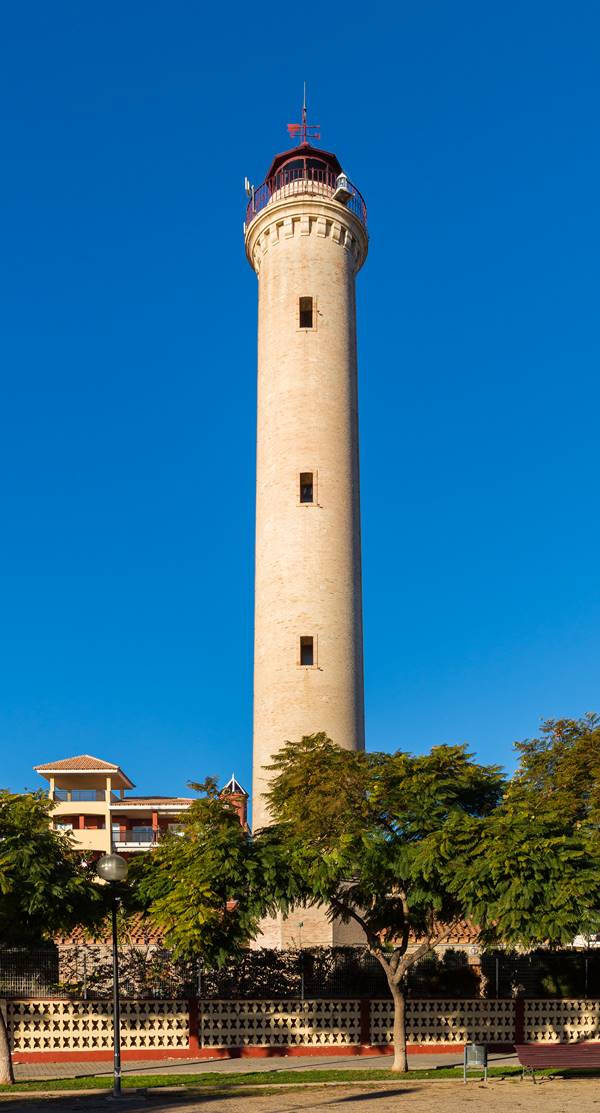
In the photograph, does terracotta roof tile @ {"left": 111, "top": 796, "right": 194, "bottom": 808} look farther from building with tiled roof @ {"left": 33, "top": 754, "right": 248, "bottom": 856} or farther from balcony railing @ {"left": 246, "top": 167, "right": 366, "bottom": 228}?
balcony railing @ {"left": 246, "top": 167, "right": 366, "bottom": 228}

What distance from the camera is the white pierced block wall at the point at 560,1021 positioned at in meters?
29.0

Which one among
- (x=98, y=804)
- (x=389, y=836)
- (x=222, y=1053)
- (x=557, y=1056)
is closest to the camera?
(x=557, y=1056)

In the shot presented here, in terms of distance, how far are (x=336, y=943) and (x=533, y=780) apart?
8.21m

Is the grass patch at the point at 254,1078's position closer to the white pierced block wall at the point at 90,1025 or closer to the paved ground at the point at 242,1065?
the paved ground at the point at 242,1065

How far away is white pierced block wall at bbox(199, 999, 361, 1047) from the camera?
27.1m

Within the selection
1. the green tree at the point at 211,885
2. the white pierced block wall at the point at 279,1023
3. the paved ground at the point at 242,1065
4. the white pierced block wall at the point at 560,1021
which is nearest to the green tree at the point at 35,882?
the green tree at the point at 211,885

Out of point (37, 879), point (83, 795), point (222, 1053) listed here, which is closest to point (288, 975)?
point (222, 1053)

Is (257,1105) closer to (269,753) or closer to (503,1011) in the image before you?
(503,1011)

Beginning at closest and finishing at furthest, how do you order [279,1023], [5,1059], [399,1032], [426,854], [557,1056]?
[557,1056], [5,1059], [426,854], [399,1032], [279,1023]

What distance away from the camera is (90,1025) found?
26516 millimetres

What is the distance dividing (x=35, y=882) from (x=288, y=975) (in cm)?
872

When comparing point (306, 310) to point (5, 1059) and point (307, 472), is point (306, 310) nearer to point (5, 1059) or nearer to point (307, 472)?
point (307, 472)

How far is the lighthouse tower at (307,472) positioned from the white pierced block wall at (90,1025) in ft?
31.9

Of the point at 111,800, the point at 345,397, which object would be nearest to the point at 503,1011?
the point at 345,397
